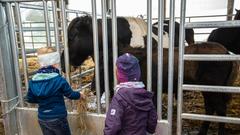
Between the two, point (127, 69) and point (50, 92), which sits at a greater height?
point (127, 69)

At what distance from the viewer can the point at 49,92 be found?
7.48 feet

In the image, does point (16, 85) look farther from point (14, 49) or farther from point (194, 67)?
point (194, 67)

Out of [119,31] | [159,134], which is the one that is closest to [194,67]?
[159,134]

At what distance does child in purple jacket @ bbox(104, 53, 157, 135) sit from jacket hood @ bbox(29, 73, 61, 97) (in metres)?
0.57

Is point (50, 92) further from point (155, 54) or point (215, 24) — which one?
point (215, 24)

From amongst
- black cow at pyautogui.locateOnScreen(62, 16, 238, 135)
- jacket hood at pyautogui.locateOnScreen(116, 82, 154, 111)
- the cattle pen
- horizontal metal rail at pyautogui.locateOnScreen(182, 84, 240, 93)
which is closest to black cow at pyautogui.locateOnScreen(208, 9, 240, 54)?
black cow at pyautogui.locateOnScreen(62, 16, 238, 135)

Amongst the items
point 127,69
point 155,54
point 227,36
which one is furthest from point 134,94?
point 227,36

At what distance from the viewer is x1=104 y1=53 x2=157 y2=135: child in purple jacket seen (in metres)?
1.96

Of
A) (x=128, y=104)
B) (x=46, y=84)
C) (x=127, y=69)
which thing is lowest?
(x=128, y=104)

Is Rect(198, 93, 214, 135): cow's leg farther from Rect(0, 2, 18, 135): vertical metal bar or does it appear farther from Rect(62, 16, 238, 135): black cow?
Rect(0, 2, 18, 135): vertical metal bar

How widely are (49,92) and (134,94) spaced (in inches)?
29.4

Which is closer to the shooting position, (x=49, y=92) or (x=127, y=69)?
(x=127, y=69)

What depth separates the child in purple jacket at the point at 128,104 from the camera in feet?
6.42

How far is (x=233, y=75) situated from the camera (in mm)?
3002
